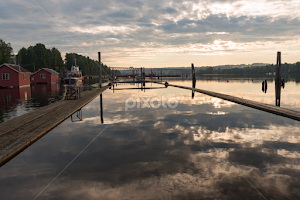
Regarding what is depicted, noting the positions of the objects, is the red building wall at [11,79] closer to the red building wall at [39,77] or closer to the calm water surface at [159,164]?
the red building wall at [39,77]

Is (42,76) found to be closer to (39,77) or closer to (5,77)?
(39,77)

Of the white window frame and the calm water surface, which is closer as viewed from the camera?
the calm water surface

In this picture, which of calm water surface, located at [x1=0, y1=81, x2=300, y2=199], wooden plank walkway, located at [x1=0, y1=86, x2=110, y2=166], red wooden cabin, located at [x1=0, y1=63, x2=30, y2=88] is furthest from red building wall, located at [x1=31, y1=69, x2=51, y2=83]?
calm water surface, located at [x1=0, y1=81, x2=300, y2=199]

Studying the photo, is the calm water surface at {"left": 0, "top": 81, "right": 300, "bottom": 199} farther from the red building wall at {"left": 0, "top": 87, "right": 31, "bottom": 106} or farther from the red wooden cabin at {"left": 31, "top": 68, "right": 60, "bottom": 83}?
the red wooden cabin at {"left": 31, "top": 68, "right": 60, "bottom": 83}

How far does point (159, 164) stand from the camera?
7137 mm

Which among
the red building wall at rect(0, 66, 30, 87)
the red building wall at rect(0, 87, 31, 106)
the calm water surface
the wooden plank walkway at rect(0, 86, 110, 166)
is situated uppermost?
the red building wall at rect(0, 66, 30, 87)

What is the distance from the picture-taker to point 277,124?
13.3 meters

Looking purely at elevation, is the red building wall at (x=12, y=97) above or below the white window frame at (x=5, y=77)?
below

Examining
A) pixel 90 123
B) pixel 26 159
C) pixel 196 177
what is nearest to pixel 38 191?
pixel 26 159

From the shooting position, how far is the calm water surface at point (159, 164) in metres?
5.53

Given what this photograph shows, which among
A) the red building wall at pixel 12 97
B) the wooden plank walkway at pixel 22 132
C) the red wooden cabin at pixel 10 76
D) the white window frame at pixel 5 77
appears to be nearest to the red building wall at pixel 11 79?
the red wooden cabin at pixel 10 76

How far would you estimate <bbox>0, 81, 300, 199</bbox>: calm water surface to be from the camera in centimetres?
553

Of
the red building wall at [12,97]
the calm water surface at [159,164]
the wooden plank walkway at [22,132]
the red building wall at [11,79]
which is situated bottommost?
the calm water surface at [159,164]

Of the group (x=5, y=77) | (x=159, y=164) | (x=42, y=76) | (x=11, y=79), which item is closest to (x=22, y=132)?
(x=159, y=164)
